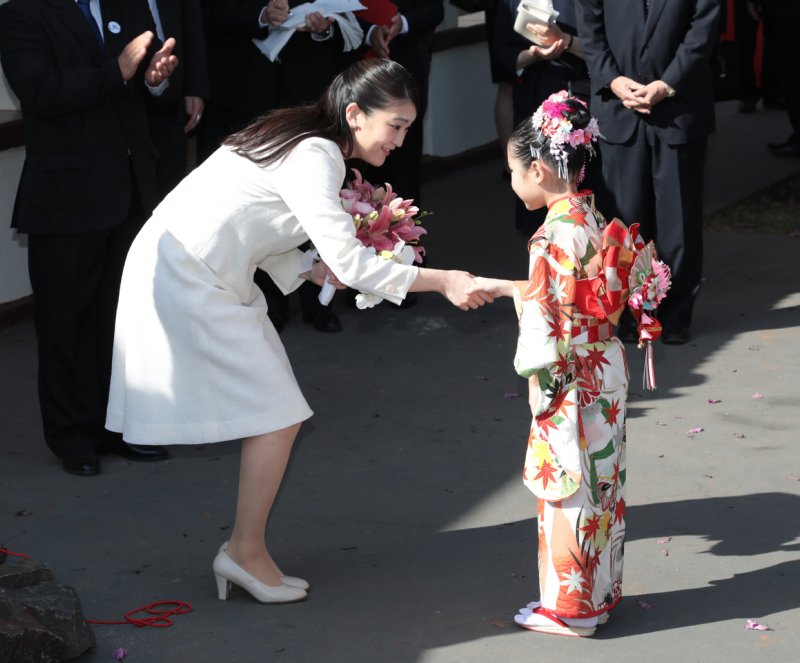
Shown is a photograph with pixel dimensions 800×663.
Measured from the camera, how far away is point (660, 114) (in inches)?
276

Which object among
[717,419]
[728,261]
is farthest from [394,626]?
[728,261]

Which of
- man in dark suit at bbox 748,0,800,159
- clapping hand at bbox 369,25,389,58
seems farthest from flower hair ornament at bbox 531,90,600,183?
man in dark suit at bbox 748,0,800,159

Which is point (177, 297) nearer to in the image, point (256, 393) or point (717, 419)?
point (256, 393)

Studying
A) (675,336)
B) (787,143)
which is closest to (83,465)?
(675,336)

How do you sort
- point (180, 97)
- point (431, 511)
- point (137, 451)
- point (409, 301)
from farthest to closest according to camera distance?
point (409, 301) < point (180, 97) < point (137, 451) < point (431, 511)

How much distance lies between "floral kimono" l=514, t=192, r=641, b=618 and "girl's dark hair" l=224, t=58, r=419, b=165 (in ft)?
2.01

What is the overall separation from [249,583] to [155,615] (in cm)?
31

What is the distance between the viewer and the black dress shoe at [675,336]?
23.8 feet

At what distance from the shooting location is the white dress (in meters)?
4.25

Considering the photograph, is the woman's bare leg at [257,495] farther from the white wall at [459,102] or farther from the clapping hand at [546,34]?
the white wall at [459,102]

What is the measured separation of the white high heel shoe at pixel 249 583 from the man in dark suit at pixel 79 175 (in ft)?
4.36

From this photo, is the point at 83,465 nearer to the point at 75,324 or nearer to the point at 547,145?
the point at 75,324

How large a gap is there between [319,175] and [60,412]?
1978mm

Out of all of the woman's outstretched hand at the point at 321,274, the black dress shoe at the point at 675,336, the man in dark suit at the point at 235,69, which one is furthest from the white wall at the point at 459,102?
the woman's outstretched hand at the point at 321,274
